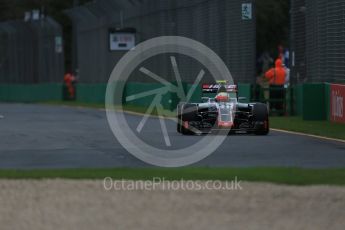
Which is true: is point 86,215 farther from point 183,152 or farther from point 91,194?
point 183,152

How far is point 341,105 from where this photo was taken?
74.4 feet

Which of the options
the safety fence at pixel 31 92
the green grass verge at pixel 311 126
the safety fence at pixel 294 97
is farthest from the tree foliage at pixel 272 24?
the green grass verge at pixel 311 126

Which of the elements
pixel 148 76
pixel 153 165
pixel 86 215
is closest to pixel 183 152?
pixel 153 165

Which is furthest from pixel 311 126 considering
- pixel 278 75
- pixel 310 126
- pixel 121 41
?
pixel 121 41

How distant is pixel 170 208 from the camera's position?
9.95 meters

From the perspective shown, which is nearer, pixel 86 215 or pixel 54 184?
pixel 86 215

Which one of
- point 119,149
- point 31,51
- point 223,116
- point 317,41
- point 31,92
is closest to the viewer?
point 119,149

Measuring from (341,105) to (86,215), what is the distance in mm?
13695

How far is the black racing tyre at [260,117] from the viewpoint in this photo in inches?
773

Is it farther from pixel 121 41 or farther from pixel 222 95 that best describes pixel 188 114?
pixel 121 41

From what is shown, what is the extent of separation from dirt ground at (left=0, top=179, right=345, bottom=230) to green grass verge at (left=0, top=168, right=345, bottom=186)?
506mm

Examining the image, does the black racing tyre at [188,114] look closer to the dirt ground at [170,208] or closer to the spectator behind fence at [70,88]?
the dirt ground at [170,208]

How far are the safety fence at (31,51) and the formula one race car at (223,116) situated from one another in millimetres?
33236

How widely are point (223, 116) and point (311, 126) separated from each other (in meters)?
3.28
